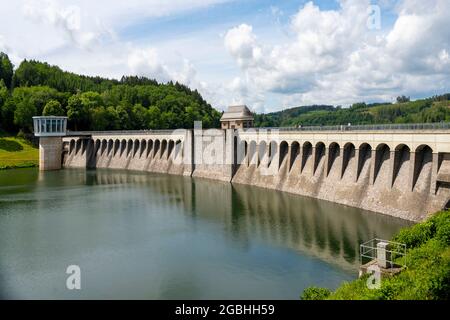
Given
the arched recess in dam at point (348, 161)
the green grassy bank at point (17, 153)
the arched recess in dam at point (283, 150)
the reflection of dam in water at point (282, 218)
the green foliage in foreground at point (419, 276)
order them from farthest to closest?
the green grassy bank at point (17, 153)
the arched recess in dam at point (283, 150)
the arched recess in dam at point (348, 161)
the reflection of dam in water at point (282, 218)
the green foliage in foreground at point (419, 276)

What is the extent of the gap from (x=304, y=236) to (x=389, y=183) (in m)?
11.1

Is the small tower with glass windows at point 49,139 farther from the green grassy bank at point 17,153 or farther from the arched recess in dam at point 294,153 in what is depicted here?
the arched recess in dam at point 294,153

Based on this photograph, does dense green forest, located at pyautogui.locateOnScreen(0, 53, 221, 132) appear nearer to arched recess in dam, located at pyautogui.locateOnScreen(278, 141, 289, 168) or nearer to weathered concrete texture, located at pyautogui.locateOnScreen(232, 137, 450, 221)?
weathered concrete texture, located at pyautogui.locateOnScreen(232, 137, 450, 221)

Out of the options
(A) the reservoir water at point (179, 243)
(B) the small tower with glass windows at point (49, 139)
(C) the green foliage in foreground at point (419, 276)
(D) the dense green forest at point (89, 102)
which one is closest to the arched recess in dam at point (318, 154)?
(A) the reservoir water at point (179, 243)

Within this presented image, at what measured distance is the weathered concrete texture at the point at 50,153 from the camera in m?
82.6

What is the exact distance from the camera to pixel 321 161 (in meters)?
48.4

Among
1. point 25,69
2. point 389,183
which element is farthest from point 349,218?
point 25,69

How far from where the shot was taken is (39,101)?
9994 cm

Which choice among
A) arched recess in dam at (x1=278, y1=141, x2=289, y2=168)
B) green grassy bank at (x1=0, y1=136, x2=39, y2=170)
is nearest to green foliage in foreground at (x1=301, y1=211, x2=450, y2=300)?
arched recess in dam at (x1=278, y1=141, x2=289, y2=168)

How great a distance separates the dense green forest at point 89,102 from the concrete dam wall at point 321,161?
20774 mm

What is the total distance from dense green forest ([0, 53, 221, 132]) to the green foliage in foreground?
8874 centimetres

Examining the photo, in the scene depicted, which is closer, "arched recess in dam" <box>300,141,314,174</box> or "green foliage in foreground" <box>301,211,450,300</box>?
"green foliage in foreground" <box>301,211,450,300</box>

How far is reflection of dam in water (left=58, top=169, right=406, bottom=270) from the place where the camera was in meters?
30.3
